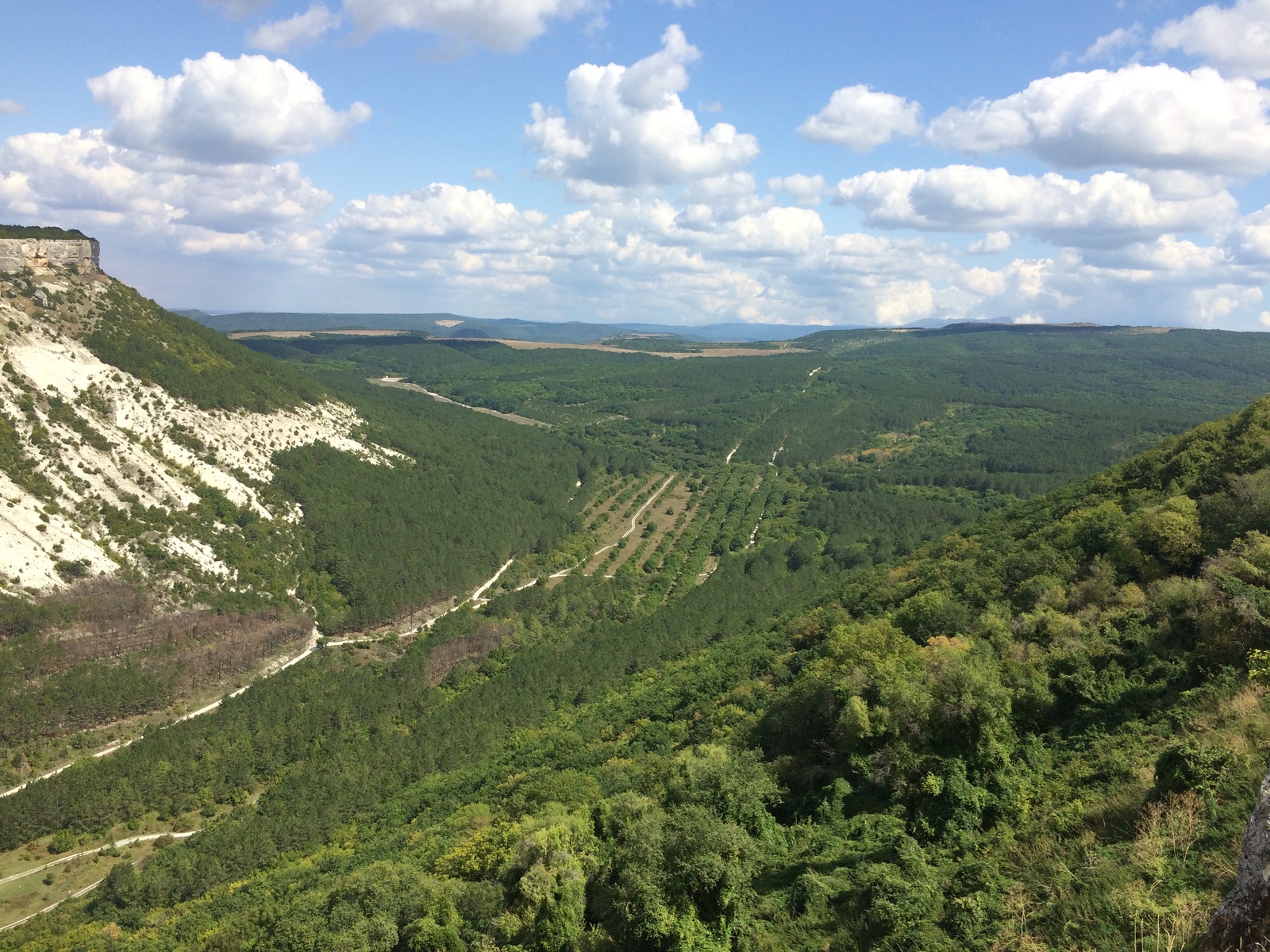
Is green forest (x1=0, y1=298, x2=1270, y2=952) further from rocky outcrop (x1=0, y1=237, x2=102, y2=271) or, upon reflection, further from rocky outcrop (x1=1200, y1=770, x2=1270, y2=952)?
rocky outcrop (x1=0, y1=237, x2=102, y2=271)

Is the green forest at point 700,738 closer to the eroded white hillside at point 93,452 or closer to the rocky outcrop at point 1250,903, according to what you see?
the rocky outcrop at point 1250,903

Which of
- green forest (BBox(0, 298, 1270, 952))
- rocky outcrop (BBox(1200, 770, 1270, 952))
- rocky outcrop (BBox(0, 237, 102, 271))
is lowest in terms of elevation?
green forest (BBox(0, 298, 1270, 952))

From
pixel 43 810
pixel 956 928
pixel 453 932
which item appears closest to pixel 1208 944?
pixel 956 928

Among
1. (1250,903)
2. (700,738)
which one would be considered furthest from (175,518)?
(1250,903)

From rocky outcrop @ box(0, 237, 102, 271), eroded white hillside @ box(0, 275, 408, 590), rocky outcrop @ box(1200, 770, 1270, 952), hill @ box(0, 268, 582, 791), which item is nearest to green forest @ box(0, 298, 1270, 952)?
Answer: hill @ box(0, 268, 582, 791)

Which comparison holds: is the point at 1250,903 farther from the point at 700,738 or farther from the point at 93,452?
the point at 93,452

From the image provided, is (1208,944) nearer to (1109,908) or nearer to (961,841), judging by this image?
(1109,908)

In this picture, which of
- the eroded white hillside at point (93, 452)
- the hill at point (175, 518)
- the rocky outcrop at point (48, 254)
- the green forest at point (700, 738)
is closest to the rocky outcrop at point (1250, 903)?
the green forest at point (700, 738)
